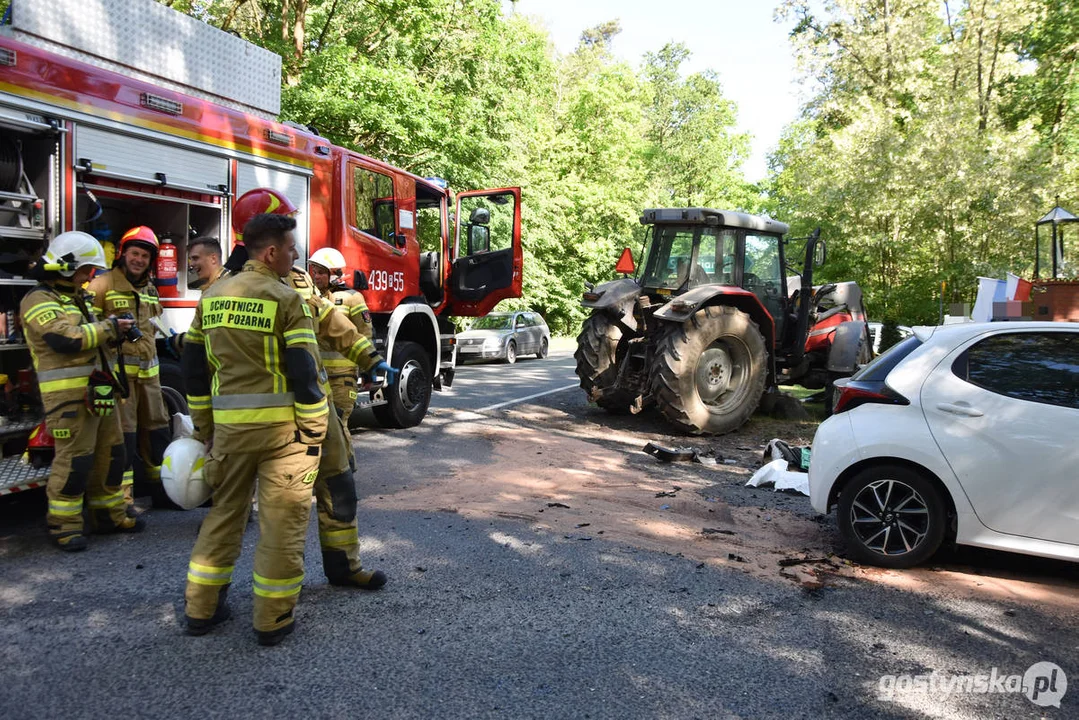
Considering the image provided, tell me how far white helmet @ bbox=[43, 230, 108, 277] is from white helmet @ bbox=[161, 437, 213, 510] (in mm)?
1715

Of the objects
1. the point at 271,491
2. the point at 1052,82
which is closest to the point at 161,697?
the point at 271,491

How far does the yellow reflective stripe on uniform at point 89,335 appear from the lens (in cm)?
460

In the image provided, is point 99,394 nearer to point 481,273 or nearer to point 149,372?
point 149,372

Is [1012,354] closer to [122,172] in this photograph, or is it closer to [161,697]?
[161,697]

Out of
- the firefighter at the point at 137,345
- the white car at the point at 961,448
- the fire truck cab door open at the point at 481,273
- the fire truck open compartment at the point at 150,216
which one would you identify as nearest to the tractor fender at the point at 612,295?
the fire truck cab door open at the point at 481,273

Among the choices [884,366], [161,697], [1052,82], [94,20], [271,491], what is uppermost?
[1052,82]

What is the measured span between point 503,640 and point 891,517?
7.97ft

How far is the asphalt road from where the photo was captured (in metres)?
3.01

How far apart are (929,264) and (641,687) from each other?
25.5m

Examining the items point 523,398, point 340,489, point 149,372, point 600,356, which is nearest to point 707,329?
point 600,356

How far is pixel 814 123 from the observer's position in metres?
31.8

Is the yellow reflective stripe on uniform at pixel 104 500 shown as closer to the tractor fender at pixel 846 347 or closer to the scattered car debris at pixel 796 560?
the scattered car debris at pixel 796 560

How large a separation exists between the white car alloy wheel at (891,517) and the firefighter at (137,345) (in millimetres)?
4483

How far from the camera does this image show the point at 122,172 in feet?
18.9
